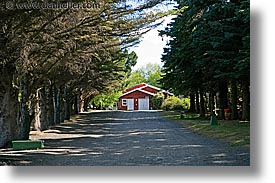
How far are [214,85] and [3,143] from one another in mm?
7647

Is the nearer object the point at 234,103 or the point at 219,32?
the point at 219,32

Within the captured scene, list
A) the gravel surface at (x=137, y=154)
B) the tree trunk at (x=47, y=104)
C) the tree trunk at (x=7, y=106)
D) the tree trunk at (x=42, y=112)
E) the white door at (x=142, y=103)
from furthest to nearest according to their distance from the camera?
the tree trunk at (x=47, y=104), the tree trunk at (x=42, y=112), the white door at (x=142, y=103), the tree trunk at (x=7, y=106), the gravel surface at (x=137, y=154)

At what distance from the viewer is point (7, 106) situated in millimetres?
8336

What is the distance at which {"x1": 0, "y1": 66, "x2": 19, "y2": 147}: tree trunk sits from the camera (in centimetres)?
817

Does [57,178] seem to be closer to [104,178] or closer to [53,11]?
[104,178]

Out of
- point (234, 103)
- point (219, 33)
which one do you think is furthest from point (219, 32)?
point (234, 103)

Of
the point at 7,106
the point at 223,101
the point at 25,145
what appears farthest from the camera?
the point at 223,101

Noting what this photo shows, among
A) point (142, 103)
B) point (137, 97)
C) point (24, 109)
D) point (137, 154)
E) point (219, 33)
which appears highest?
point (219, 33)

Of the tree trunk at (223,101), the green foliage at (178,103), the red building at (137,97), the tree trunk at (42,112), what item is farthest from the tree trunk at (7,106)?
the green foliage at (178,103)

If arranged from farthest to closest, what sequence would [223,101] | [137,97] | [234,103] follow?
[223,101] → [234,103] → [137,97]

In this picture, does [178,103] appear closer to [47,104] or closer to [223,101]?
[223,101]

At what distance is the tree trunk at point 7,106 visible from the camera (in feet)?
26.8

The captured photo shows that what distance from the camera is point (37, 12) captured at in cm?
588

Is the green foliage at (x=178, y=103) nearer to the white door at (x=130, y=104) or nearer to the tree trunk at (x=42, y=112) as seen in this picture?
the tree trunk at (x=42, y=112)
